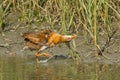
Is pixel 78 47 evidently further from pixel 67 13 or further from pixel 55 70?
pixel 55 70

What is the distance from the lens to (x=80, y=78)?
6.91 metres

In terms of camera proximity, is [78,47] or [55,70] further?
[78,47]

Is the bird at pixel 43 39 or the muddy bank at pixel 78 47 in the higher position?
the bird at pixel 43 39

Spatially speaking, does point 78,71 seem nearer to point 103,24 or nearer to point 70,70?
point 70,70

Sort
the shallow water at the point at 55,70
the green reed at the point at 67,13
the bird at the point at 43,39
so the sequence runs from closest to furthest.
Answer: the shallow water at the point at 55,70
the bird at the point at 43,39
the green reed at the point at 67,13

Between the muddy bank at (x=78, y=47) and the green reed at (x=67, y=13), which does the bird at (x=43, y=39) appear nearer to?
the green reed at (x=67, y=13)

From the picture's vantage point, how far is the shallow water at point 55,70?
7.01m

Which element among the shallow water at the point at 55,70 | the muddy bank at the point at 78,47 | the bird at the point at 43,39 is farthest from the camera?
the muddy bank at the point at 78,47

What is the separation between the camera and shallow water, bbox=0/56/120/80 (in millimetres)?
7008

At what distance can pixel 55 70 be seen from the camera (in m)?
7.52

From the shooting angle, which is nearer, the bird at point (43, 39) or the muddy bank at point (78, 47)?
the bird at point (43, 39)

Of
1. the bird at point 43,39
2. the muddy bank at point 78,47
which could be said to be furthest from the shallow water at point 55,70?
the muddy bank at point 78,47

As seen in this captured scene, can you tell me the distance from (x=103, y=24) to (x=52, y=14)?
1090 mm

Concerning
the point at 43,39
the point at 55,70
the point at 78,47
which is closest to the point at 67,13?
the point at 78,47
